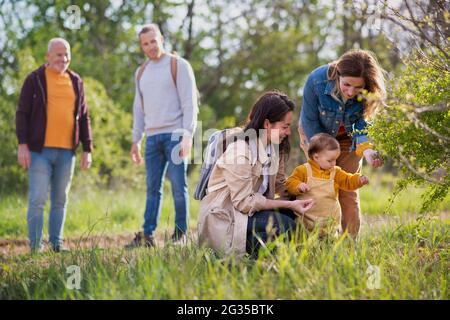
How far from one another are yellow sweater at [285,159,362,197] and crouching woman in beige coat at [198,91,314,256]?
13 cm

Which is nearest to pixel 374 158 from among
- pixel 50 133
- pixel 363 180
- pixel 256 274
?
pixel 363 180

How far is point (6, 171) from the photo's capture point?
873cm

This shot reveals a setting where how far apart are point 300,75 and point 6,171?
9.58 meters

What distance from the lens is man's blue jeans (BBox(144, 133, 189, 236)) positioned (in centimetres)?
554

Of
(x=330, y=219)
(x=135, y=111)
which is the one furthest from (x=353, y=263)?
(x=135, y=111)

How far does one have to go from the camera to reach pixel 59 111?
5484mm

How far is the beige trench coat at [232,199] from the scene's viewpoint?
12.6 feet

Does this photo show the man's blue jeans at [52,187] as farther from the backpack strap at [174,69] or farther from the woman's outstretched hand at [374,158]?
the woman's outstretched hand at [374,158]

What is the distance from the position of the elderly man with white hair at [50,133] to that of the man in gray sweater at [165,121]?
67 centimetres

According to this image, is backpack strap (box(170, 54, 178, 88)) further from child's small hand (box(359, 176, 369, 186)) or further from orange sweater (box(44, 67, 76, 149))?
child's small hand (box(359, 176, 369, 186))

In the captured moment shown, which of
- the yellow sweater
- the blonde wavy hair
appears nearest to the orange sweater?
the yellow sweater

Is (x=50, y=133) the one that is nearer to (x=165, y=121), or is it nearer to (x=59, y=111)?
(x=59, y=111)

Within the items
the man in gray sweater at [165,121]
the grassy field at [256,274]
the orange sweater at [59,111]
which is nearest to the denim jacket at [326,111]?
the grassy field at [256,274]
